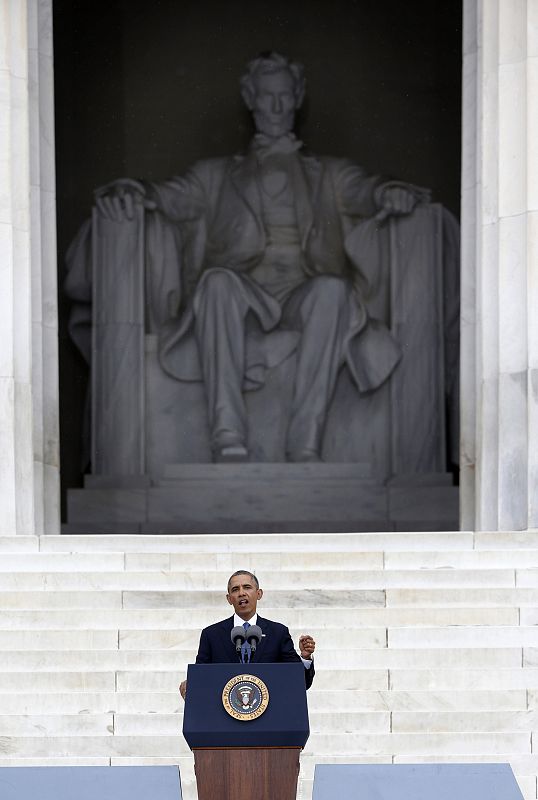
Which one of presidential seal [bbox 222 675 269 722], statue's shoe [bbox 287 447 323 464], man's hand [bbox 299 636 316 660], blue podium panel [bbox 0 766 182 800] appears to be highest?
statue's shoe [bbox 287 447 323 464]

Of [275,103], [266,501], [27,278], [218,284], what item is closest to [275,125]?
[275,103]

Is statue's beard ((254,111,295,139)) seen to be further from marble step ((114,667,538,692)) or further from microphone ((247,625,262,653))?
microphone ((247,625,262,653))

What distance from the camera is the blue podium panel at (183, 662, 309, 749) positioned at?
5289 mm

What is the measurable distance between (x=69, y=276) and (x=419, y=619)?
5.87m

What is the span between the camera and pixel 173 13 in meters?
14.6

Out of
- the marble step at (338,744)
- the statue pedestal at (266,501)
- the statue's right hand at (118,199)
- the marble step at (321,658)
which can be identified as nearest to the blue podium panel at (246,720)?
the marble step at (338,744)

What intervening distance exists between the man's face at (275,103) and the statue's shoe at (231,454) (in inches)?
89.0

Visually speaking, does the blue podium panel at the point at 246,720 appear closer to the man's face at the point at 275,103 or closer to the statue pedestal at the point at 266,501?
the statue pedestal at the point at 266,501

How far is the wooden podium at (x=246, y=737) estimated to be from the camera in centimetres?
525

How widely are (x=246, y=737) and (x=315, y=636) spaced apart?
263cm

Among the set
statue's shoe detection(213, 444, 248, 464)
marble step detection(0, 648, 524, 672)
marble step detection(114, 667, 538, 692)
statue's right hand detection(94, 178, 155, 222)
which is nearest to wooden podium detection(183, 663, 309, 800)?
marble step detection(114, 667, 538, 692)

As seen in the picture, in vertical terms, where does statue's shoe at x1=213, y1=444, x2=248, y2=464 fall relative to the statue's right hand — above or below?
below

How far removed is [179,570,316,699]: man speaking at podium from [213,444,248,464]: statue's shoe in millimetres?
7039

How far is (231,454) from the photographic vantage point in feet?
42.4
